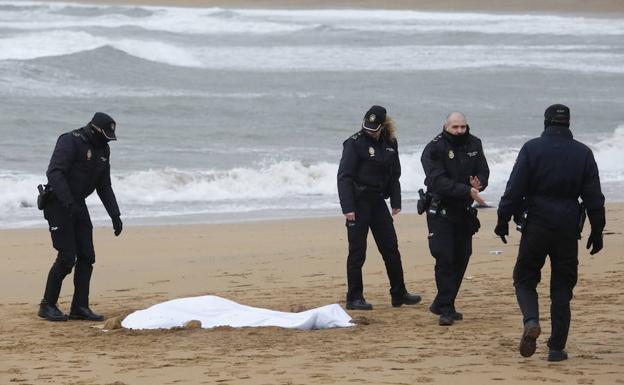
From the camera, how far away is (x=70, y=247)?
9398mm

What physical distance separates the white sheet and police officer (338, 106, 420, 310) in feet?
3.04

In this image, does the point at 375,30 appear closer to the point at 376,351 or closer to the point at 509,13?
the point at 509,13

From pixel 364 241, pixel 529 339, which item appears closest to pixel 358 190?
pixel 364 241

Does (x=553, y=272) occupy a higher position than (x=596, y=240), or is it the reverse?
(x=596, y=240)

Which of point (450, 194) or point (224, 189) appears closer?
point (450, 194)

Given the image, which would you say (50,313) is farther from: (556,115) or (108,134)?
(556,115)

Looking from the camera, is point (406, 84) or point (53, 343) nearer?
point (53, 343)

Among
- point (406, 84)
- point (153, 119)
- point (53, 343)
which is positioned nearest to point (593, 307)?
point (53, 343)

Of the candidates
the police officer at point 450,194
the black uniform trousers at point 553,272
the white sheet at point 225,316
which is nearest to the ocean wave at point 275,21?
the white sheet at point 225,316

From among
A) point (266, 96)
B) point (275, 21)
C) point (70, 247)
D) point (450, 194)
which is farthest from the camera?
point (275, 21)

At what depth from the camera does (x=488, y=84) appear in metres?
36.2

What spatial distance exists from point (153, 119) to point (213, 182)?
333 inches

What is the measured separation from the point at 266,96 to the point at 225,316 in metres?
23.1

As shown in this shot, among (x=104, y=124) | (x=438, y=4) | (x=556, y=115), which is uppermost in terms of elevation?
(x=438, y=4)
